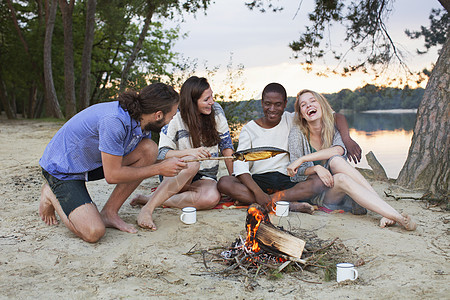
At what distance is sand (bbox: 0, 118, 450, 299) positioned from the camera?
258 cm

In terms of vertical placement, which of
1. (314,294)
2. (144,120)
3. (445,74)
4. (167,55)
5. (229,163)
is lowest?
(314,294)

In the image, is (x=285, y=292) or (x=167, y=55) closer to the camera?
(x=285, y=292)

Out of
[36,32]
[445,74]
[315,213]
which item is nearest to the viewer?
[315,213]

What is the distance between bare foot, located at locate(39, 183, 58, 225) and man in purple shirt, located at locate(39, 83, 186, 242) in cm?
3

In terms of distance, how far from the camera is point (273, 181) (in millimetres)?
4504

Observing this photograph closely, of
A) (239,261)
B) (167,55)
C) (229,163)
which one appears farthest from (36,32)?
(239,261)

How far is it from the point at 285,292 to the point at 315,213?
1.75 metres

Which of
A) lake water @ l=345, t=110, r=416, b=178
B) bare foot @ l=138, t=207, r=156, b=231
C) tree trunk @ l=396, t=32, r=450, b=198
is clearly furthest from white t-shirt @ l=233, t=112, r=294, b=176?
lake water @ l=345, t=110, r=416, b=178

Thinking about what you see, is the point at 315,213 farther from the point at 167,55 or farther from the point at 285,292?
the point at 167,55

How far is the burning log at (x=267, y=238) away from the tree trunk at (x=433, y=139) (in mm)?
3317

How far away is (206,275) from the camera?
112 inches

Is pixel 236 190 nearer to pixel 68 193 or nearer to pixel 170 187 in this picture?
pixel 170 187

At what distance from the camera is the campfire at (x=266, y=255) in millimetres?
2896

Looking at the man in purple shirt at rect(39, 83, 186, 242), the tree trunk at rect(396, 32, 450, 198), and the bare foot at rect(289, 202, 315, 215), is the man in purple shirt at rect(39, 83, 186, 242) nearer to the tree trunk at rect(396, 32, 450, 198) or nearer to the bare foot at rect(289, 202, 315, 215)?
the bare foot at rect(289, 202, 315, 215)
